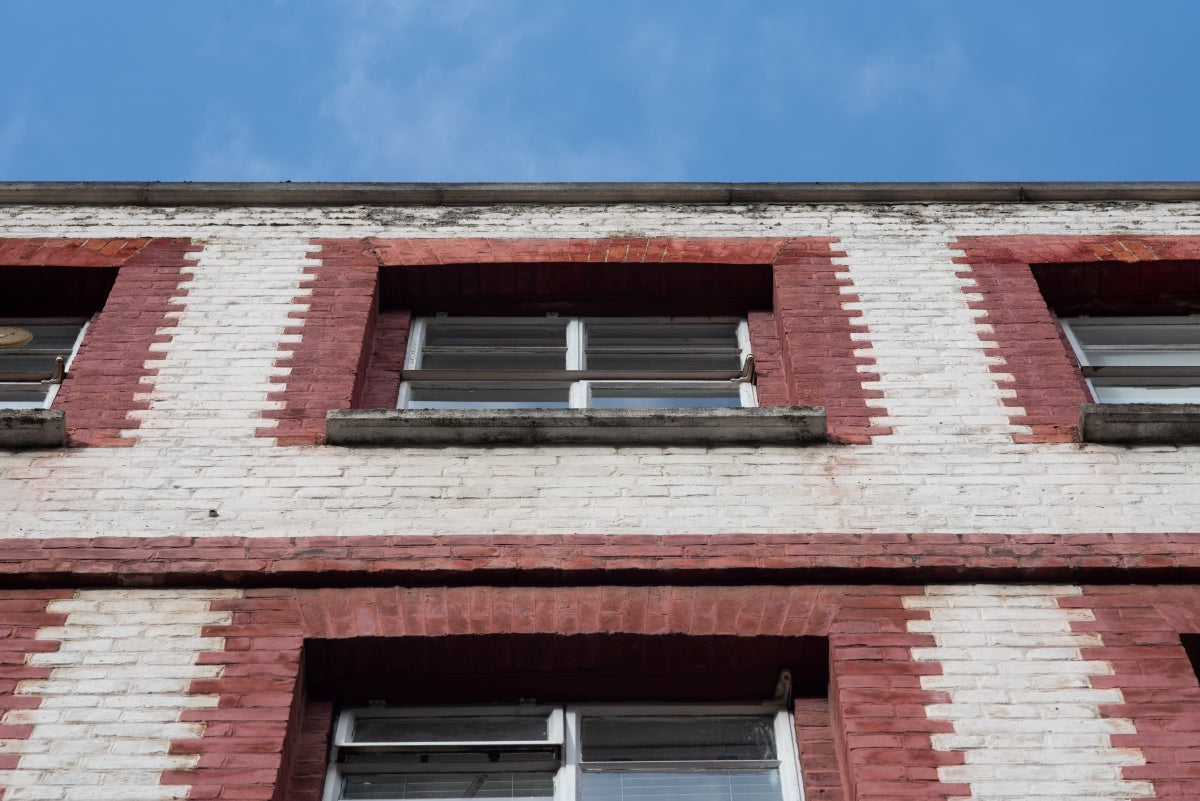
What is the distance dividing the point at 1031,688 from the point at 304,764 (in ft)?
9.72

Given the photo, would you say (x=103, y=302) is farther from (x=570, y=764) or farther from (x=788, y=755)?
(x=788, y=755)

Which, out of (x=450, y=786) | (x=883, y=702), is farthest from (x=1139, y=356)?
(x=450, y=786)

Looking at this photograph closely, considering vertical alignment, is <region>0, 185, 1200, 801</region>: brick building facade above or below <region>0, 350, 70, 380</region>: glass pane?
below

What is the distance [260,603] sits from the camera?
629 centimetres

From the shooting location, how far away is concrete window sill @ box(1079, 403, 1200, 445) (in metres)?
7.36

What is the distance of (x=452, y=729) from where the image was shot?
6.25 meters

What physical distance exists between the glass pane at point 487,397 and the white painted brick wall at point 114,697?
244 cm

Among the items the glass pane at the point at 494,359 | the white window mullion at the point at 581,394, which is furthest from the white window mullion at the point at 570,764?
the glass pane at the point at 494,359

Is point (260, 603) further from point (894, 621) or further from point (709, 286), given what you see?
point (709, 286)

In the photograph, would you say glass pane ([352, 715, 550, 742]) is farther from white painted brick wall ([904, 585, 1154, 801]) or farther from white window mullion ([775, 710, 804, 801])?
white painted brick wall ([904, 585, 1154, 801])

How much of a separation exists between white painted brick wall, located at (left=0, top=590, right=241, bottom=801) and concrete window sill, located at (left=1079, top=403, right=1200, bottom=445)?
428cm

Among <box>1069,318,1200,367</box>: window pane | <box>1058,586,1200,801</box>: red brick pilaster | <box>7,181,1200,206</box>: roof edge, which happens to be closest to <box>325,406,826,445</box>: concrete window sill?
<box>1058,586,1200,801</box>: red brick pilaster

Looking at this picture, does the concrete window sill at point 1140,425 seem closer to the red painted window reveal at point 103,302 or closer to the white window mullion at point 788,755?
the white window mullion at point 788,755

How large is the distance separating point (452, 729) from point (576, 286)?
Result: 3.79 metres
